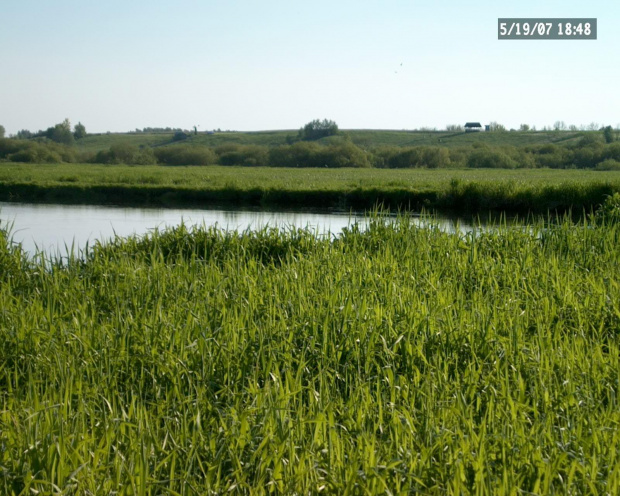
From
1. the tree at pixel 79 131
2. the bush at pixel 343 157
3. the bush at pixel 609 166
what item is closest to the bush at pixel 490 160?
the bush at pixel 609 166

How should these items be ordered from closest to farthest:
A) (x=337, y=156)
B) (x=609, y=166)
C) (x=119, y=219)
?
1. (x=119, y=219)
2. (x=609, y=166)
3. (x=337, y=156)

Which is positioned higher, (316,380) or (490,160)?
(490,160)

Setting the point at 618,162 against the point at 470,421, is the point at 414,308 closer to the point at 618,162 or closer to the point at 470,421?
the point at 470,421

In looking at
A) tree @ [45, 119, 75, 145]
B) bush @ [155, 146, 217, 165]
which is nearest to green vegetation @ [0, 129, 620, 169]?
bush @ [155, 146, 217, 165]

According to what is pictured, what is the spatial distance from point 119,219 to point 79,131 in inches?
3423

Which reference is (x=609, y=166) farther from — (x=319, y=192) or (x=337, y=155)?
(x=319, y=192)

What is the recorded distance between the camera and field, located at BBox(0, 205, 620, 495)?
10.8 feet

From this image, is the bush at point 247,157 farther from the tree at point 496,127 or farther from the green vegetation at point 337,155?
the tree at point 496,127

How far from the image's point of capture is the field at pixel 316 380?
330 centimetres

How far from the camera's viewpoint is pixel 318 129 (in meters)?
79.9

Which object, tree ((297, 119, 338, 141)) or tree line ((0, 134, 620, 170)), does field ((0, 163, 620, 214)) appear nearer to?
tree line ((0, 134, 620, 170))

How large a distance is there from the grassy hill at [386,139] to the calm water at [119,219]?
4721 cm

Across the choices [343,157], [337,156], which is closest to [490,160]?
[343,157]

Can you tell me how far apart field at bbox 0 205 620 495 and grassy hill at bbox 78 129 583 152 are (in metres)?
61.5
